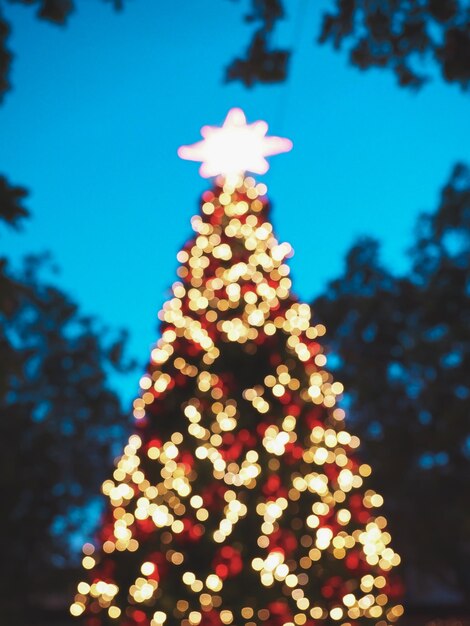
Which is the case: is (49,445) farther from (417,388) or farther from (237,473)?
(237,473)

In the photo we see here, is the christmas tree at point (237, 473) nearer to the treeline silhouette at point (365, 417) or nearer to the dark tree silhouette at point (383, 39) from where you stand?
the dark tree silhouette at point (383, 39)

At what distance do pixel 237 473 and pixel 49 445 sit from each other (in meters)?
12.7

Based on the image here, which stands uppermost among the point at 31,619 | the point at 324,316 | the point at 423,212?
the point at 423,212

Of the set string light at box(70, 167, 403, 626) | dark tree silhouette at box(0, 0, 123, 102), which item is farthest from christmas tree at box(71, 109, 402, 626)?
dark tree silhouette at box(0, 0, 123, 102)

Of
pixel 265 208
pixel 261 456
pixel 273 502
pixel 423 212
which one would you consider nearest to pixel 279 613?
pixel 273 502

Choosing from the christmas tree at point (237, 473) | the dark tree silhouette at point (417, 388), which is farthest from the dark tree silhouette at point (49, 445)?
the christmas tree at point (237, 473)

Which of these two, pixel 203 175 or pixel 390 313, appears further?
pixel 390 313

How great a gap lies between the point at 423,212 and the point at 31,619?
1351 centimetres

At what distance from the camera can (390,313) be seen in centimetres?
1856

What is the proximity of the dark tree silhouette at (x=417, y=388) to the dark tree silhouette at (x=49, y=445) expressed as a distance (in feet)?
20.4

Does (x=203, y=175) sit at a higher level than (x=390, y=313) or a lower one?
lower

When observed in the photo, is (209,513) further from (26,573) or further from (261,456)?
(26,573)

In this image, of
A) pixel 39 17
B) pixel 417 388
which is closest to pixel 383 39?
pixel 39 17

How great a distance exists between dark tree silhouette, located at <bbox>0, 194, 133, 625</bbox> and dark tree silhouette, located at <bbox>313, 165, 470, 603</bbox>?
622 centimetres
